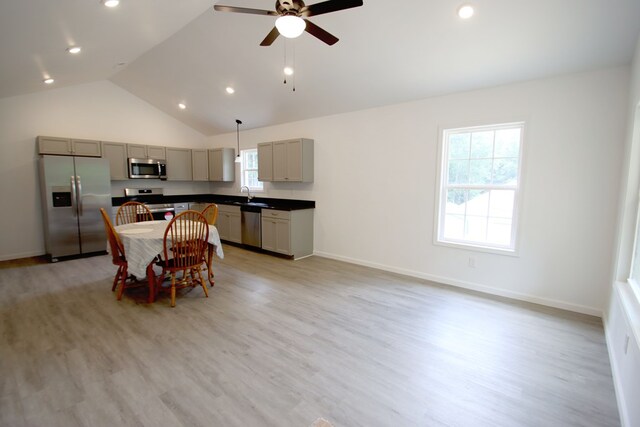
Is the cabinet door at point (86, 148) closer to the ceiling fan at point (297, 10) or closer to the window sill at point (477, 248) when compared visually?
the ceiling fan at point (297, 10)

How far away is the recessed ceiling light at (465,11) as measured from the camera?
8.38 feet

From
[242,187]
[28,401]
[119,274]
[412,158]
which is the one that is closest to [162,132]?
[242,187]

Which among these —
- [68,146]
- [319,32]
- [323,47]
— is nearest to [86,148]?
[68,146]

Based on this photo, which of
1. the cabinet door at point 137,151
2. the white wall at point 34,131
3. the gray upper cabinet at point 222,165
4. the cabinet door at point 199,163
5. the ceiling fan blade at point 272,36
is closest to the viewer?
the ceiling fan blade at point 272,36

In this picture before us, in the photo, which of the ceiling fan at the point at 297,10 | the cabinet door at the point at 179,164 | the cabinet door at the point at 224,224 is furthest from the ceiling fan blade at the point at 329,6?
the cabinet door at the point at 179,164

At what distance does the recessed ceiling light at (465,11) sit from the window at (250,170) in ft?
15.8

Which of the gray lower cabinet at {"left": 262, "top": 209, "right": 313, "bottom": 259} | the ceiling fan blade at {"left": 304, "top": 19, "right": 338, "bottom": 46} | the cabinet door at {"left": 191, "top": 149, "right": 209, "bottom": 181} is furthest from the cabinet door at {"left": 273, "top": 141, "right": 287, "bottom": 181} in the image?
the ceiling fan blade at {"left": 304, "top": 19, "right": 338, "bottom": 46}

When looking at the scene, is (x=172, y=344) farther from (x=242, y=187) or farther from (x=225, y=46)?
(x=242, y=187)

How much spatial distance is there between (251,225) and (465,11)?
4581 millimetres

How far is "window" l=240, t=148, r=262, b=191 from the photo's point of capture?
671 cm

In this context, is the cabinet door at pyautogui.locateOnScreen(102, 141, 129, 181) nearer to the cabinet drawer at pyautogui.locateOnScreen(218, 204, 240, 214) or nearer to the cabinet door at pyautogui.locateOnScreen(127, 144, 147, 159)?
the cabinet door at pyautogui.locateOnScreen(127, 144, 147, 159)

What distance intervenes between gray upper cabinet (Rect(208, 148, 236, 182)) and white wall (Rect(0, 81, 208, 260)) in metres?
1.69

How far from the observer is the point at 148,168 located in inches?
247

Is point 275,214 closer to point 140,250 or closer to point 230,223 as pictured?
point 230,223
